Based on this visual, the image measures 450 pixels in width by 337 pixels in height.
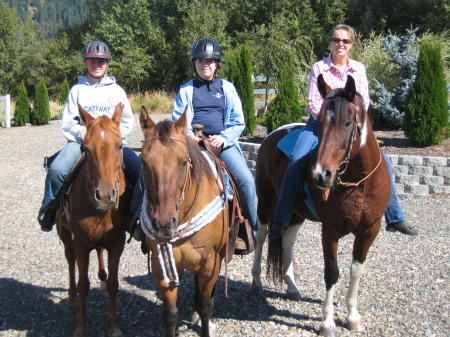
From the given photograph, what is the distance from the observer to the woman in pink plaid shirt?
4.55 m

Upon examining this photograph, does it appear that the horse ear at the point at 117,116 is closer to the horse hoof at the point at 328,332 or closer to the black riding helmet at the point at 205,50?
the black riding helmet at the point at 205,50

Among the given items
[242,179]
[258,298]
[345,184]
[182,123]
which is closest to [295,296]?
[258,298]

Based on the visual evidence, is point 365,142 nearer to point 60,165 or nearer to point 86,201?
point 86,201

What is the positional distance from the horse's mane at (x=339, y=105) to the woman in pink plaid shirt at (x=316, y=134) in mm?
627

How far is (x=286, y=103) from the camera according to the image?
469 inches

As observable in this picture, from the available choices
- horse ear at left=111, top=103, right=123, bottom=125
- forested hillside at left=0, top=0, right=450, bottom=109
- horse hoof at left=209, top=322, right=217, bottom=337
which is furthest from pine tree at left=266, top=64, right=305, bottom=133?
forested hillside at left=0, top=0, right=450, bottom=109

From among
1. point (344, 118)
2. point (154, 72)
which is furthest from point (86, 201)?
point (154, 72)

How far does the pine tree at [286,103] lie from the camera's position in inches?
466

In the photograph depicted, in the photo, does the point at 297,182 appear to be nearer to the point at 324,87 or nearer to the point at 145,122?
the point at 324,87

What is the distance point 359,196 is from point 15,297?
3.71m

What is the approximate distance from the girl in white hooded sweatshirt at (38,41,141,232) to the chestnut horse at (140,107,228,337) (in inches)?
42.1

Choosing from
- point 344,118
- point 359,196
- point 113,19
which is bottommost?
point 359,196

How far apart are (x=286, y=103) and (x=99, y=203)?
8831 mm

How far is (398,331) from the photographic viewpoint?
4.23 m
